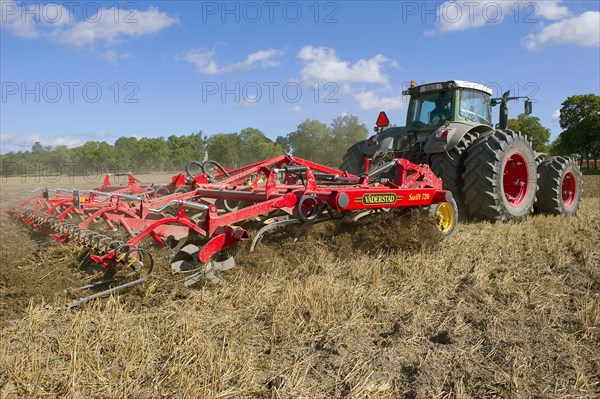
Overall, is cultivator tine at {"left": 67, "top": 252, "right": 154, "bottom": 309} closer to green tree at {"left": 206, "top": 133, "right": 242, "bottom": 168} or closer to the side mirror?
the side mirror

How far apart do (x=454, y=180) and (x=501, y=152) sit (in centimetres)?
63

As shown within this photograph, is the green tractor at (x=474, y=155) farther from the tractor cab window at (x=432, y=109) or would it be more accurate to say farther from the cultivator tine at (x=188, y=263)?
the cultivator tine at (x=188, y=263)

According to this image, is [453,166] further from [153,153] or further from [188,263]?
[153,153]

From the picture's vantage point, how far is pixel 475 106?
6469mm

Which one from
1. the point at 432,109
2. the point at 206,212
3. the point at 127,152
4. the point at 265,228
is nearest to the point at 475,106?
the point at 432,109

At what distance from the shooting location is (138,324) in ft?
7.97

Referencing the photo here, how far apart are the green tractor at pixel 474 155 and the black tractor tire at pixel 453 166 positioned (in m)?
0.01

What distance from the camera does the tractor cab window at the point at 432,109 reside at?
6.30 m

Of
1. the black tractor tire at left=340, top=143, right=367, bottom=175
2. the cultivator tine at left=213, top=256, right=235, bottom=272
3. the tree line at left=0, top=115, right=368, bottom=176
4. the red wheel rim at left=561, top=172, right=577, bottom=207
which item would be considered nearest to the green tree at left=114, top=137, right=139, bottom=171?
the tree line at left=0, top=115, right=368, bottom=176

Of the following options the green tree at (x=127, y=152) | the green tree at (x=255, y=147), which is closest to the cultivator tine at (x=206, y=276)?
the green tree at (x=255, y=147)

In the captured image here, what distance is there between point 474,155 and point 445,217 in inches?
39.7

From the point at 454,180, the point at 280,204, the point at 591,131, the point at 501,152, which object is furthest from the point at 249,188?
the point at 591,131

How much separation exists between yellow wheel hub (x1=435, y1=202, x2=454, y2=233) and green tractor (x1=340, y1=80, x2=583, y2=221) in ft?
2.40

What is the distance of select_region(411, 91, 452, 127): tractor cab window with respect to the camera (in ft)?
20.7
